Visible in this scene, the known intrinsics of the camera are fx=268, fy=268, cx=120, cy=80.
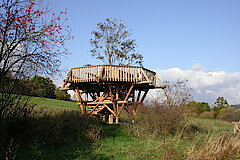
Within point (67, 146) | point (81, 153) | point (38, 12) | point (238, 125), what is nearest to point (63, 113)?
point (67, 146)

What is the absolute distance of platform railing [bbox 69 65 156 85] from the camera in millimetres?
15891

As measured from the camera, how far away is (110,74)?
16.0 m

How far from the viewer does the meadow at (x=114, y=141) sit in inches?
308

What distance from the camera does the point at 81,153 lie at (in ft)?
26.5

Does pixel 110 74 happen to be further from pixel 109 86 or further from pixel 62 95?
pixel 62 95

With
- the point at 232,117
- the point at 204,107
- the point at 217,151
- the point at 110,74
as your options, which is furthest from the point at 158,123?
the point at 204,107

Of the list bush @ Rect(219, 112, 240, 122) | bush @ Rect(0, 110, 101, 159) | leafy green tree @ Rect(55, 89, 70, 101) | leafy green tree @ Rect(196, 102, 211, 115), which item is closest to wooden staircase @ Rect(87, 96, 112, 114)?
bush @ Rect(0, 110, 101, 159)

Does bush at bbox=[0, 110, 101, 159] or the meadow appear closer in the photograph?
the meadow

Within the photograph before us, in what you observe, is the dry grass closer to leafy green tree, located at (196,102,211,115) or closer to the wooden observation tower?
the wooden observation tower

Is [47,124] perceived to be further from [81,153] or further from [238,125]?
[238,125]

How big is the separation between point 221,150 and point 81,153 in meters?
4.17

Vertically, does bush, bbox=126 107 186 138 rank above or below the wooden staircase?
below

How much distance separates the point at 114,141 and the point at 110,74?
651cm

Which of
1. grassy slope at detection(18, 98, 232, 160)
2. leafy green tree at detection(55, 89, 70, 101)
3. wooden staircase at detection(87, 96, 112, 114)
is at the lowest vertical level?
grassy slope at detection(18, 98, 232, 160)
